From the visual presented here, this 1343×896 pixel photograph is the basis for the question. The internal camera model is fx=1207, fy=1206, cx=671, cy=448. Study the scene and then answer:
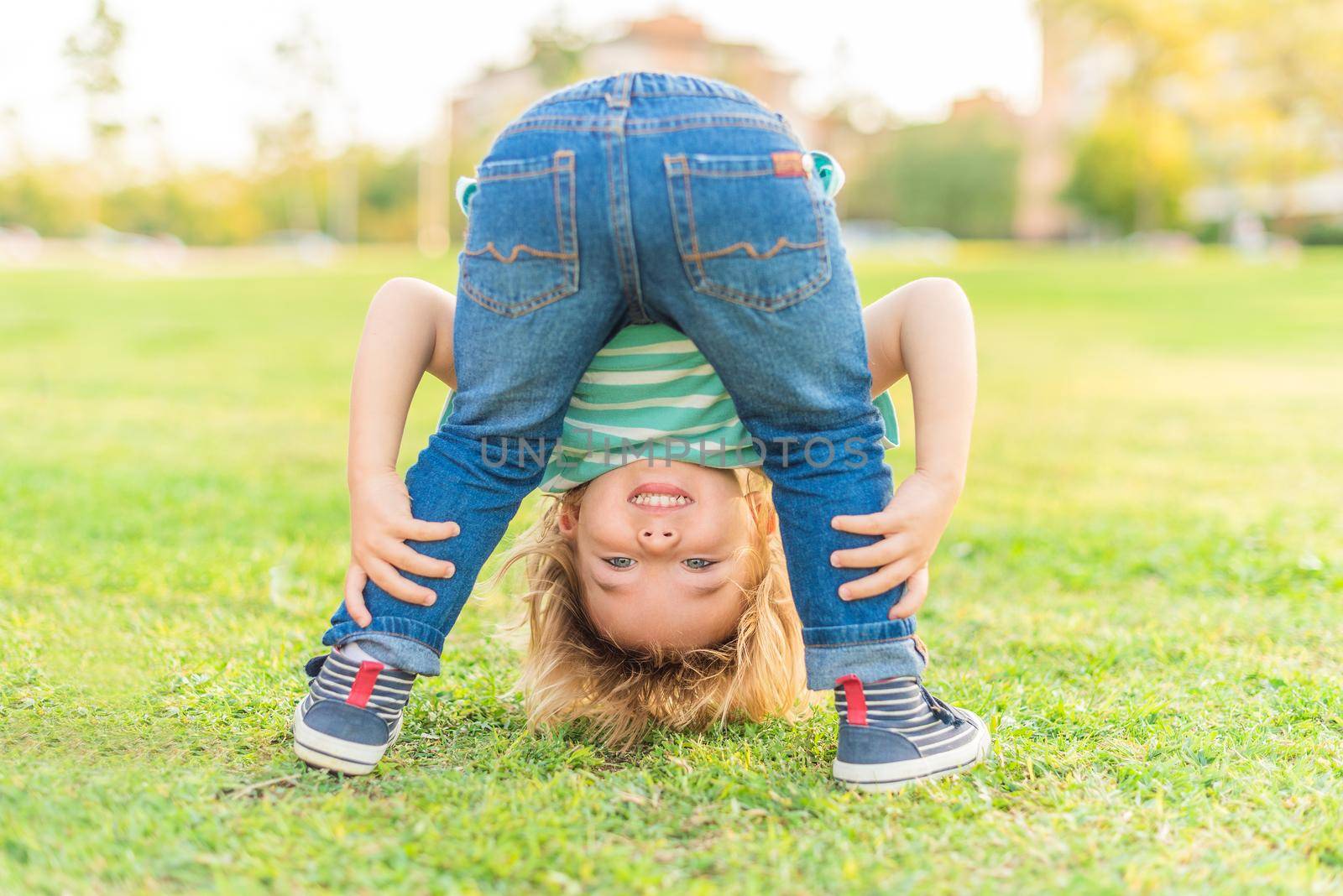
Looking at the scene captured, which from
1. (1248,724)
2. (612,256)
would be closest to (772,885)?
(612,256)

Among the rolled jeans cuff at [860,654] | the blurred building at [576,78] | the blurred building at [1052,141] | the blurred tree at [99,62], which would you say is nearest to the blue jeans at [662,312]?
the rolled jeans cuff at [860,654]

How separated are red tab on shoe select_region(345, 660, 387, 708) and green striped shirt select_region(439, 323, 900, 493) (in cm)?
45

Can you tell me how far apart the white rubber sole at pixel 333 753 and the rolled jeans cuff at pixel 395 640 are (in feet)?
0.47

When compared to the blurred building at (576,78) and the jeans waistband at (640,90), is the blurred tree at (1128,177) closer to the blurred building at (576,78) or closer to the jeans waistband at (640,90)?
the blurred building at (576,78)

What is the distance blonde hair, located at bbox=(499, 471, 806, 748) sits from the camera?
7.44ft

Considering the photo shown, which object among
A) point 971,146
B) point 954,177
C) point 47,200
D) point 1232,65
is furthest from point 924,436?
point 971,146

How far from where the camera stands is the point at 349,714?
1.97 m

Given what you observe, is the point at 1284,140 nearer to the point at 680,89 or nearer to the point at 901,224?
the point at 901,224

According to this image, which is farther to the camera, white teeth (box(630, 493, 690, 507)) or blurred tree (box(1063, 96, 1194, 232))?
blurred tree (box(1063, 96, 1194, 232))

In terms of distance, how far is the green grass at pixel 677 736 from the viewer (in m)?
1.69

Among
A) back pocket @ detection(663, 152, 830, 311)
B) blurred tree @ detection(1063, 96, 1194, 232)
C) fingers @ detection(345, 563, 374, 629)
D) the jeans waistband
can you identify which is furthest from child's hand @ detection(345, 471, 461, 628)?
blurred tree @ detection(1063, 96, 1194, 232)

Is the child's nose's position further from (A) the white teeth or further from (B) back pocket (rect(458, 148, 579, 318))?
(B) back pocket (rect(458, 148, 579, 318))

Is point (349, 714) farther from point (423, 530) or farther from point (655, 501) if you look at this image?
point (655, 501)

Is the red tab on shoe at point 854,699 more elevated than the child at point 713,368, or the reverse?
the child at point 713,368
